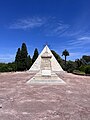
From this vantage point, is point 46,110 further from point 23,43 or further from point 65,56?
point 65,56

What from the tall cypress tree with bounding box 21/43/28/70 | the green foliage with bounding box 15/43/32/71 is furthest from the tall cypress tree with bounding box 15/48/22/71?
the tall cypress tree with bounding box 21/43/28/70

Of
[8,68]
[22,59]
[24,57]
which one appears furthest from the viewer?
[24,57]

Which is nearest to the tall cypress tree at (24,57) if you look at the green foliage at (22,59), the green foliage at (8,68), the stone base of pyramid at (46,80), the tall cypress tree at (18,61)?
the green foliage at (22,59)

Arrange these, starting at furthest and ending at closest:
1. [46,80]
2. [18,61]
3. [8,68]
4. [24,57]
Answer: [24,57], [18,61], [8,68], [46,80]

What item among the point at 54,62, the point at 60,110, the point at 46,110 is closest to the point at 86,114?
the point at 60,110

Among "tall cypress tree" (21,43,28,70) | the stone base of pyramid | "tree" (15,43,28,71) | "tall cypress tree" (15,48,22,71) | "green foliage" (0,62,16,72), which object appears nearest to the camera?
the stone base of pyramid

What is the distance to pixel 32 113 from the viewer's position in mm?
5211

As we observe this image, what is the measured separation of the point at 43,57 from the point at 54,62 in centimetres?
1246

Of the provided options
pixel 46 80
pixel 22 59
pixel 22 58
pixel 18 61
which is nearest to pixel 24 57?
pixel 22 58

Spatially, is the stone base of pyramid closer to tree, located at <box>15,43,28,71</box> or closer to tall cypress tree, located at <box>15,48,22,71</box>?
tall cypress tree, located at <box>15,48,22,71</box>

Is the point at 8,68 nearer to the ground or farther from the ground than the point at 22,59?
nearer to the ground

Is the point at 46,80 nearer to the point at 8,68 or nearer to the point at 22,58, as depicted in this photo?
the point at 8,68

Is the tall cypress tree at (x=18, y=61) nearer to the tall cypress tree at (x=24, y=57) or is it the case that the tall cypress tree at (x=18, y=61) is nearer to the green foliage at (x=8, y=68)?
the tall cypress tree at (x=24, y=57)

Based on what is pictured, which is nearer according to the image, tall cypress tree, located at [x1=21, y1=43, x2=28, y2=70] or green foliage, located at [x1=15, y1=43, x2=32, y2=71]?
green foliage, located at [x1=15, y1=43, x2=32, y2=71]
